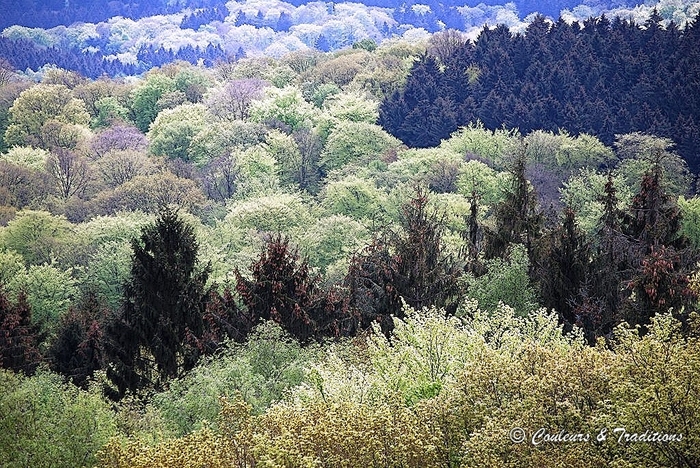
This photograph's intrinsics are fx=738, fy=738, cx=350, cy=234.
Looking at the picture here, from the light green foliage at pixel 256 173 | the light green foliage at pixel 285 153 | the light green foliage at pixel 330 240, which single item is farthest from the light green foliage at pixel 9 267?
the light green foliage at pixel 285 153

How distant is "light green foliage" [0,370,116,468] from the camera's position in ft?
60.3

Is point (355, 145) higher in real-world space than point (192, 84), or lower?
lower

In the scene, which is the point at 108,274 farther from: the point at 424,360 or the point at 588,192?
the point at 588,192

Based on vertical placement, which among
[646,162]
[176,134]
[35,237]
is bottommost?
[35,237]

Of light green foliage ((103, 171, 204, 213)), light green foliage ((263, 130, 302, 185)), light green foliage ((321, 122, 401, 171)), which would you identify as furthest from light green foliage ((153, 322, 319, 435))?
light green foliage ((263, 130, 302, 185))

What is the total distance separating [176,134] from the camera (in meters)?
80.8

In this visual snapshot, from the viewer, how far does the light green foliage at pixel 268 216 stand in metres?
58.8

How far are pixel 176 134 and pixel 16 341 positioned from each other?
47735 millimetres

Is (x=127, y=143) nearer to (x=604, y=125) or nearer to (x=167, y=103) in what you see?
(x=167, y=103)

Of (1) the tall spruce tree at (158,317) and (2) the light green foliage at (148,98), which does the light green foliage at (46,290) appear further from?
(2) the light green foliage at (148,98)

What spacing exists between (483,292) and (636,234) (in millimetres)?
7851

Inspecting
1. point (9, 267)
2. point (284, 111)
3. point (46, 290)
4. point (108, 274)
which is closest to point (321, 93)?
point (284, 111)

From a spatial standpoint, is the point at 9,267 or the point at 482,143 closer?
the point at 9,267

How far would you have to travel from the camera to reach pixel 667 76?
73375 mm
